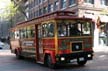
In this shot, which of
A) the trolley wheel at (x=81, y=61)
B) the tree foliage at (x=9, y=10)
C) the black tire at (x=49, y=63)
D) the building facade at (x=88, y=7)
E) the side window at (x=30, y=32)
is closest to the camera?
the black tire at (x=49, y=63)

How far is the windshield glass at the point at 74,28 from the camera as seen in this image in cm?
1605

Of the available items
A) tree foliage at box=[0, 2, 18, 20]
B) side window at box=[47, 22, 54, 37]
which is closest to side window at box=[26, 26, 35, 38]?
side window at box=[47, 22, 54, 37]

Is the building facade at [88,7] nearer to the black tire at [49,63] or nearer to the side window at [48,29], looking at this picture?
the side window at [48,29]

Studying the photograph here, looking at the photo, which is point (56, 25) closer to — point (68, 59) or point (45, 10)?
point (68, 59)

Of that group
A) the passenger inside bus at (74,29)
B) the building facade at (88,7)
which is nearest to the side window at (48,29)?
the passenger inside bus at (74,29)

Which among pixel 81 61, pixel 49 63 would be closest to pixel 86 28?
pixel 81 61

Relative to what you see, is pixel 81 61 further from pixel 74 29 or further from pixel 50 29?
pixel 50 29

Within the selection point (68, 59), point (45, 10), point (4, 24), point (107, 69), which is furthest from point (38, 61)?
point (4, 24)

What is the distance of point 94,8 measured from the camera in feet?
134

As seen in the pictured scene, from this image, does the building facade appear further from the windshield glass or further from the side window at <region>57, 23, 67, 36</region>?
the side window at <region>57, 23, 67, 36</region>

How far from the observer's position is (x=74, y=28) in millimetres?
16438

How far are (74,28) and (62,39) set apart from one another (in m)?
1.01

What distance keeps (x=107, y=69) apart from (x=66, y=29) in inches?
115

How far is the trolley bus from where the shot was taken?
1588 cm
